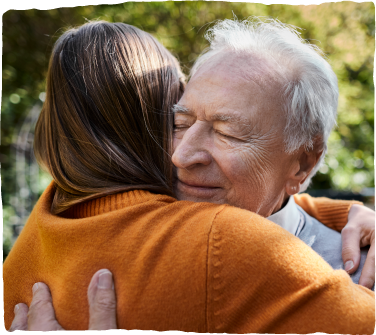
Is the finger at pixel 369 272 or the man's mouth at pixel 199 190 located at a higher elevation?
the man's mouth at pixel 199 190

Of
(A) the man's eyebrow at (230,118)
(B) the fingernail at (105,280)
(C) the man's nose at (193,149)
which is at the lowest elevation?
(B) the fingernail at (105,280)

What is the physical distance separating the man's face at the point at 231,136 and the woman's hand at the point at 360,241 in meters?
0.44

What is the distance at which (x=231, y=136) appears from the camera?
1.25 meters

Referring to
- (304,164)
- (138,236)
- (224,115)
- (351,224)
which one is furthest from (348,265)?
(138,236)

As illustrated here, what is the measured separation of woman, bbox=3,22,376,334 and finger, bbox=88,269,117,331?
0.8 inches

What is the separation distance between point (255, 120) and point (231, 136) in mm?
A: 105

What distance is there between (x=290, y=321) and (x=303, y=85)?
0.87 metres

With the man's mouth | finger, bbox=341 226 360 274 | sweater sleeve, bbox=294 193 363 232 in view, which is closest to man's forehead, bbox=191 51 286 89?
the man's mouth

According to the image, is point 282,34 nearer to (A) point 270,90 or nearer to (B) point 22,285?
(A) point 270,90

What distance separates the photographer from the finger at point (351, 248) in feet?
4.40

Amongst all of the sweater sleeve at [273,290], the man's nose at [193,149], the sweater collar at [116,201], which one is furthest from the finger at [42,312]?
the man's nose at [193,149]

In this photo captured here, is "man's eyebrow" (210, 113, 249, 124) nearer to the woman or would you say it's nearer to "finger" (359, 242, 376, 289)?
the woman

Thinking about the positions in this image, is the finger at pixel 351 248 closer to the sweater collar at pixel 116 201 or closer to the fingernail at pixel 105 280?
the sweater collar at pixel 116 201

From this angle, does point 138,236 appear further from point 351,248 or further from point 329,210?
point 329,210
